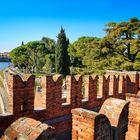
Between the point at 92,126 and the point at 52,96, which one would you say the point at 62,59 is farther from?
the point at 92,126

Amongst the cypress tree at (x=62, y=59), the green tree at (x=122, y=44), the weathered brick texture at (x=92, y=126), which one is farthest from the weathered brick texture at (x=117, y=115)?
the cypress tree at (x=62, y=59)

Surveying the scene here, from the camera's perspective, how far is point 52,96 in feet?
24.8

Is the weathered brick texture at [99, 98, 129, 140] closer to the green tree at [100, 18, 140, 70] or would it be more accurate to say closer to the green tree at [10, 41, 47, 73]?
the green tree at [100, 18, 140, 70]

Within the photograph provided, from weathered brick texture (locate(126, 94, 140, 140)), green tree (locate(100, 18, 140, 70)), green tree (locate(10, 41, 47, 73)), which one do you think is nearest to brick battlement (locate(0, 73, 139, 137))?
weathered brick texture (locate(126, 94, 140, 140))

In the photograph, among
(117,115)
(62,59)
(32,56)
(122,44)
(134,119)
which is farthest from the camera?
(32,56)

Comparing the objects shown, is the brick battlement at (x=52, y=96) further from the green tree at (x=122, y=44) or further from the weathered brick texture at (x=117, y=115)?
the green tree at (x=122, y=44)

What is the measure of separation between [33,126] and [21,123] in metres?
0.19

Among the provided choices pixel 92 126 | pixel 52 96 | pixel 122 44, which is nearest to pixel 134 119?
pixel 92 126

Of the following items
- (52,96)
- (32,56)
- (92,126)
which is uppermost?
(32,56)

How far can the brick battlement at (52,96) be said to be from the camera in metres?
6.43

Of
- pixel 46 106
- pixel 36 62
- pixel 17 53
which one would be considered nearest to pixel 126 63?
pixel 46 106

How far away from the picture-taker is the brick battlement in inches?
253

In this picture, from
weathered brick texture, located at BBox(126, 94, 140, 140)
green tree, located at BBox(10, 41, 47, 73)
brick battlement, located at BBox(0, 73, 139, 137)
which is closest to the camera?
weathered brick texture, located at BBox(126, 94, 140, 140)

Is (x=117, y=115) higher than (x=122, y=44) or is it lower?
lower
